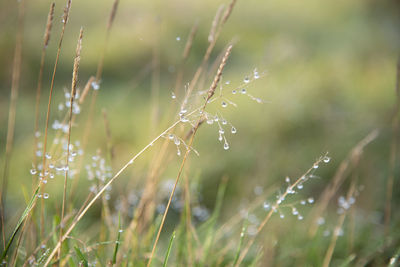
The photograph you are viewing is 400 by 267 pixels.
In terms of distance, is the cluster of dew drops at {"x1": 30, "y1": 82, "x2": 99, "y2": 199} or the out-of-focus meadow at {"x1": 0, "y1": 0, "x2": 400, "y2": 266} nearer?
the cluster of dew drops at {"x1": 30, "y1": 82, "x2": 99, "y2": 199}

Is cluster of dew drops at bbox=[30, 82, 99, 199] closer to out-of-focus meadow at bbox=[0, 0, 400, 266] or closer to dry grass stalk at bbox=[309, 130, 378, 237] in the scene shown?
out-of-focus meadow at bbox=[0, 0, 400, 266]

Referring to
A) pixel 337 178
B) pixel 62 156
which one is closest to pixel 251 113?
pixel 337 178

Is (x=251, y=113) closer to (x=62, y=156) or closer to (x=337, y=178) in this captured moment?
(x=337, y=178)

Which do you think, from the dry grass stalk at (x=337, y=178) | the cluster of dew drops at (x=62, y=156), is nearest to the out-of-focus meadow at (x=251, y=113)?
the dry grass stalk at (x=337, y=178)

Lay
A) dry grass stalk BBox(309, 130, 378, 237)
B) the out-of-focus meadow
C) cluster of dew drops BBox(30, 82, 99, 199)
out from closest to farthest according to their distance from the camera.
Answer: cluster of dew drops BBox(30, 82, 99, 199) → dry grass stalk BBox(309, 130, 378, 237) → the out-of-focus meadow

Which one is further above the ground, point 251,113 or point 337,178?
point 251,113

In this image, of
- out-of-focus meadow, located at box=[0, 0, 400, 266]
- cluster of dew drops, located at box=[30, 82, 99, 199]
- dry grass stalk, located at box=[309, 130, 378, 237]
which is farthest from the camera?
out-of-focus meadow, located at box=[0, 0, 400, 266]

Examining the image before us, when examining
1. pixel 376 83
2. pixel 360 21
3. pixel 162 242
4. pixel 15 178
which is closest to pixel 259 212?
pixel 162 242

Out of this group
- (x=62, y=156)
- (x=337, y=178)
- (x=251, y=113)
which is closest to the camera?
(x=62, y=156)

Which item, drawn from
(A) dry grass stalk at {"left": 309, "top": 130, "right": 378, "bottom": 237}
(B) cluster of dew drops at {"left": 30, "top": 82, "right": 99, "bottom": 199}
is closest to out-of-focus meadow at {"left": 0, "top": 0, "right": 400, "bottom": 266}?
(A) dry grass stalk at {"left": 309, "top": 130, "right": 378, "bottom": 237}

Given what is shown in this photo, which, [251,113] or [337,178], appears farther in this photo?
[251,113]

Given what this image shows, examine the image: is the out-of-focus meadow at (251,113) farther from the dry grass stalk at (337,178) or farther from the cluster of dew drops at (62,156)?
the cluster of dew drops at (62,156)
